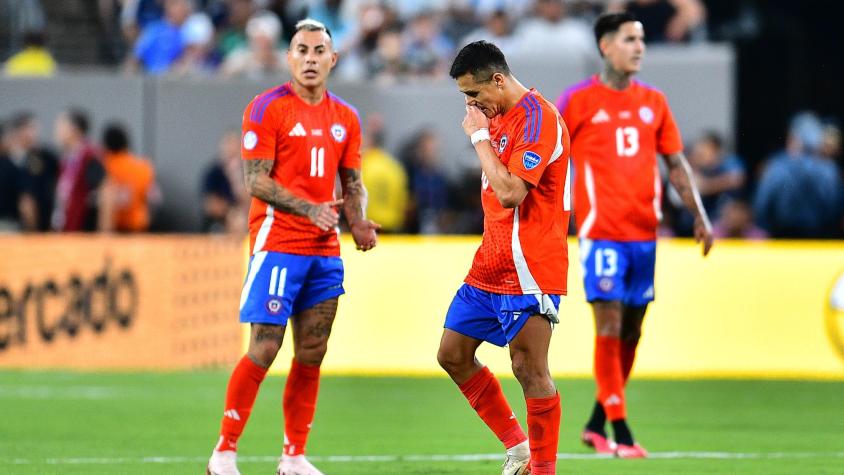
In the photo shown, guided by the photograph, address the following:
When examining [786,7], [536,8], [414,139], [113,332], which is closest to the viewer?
[113,332]

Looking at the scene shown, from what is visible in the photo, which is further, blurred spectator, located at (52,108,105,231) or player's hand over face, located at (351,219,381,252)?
blurred spectator, located at (52,108,105,231)

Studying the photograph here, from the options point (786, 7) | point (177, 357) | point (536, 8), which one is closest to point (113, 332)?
point (177, 357)

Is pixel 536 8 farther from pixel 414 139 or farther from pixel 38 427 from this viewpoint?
pixel 38 427

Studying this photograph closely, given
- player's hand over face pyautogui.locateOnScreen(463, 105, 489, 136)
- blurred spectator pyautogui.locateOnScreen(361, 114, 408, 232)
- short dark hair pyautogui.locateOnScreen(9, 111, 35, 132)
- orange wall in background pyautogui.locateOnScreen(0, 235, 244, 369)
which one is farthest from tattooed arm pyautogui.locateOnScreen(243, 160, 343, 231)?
short dark hair pyautogui.locateOnScreen(9, 111, 35, 132)

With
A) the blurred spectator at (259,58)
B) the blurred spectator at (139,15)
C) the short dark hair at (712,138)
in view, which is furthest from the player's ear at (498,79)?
the blurred spectator at (139,15)

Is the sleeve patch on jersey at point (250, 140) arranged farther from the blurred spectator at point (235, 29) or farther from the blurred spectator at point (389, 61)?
the blurred spectator at point (235, 29)

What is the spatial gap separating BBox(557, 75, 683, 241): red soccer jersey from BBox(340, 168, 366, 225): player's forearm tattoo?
1.80 metres

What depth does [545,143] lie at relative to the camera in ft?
24.4

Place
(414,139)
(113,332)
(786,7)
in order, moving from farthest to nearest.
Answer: (786,7) → (414,139) → (113,332)

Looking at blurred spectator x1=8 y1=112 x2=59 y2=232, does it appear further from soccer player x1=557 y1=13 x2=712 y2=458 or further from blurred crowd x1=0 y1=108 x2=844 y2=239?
soccer player x1=557 y1=13 x2=712 y2=458

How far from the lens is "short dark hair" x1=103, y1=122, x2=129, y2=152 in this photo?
16.8m

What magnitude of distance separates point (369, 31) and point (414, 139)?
2.58 metres

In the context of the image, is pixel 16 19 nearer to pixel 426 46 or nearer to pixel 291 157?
pixel 426 46

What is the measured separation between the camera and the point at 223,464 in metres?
8.08
